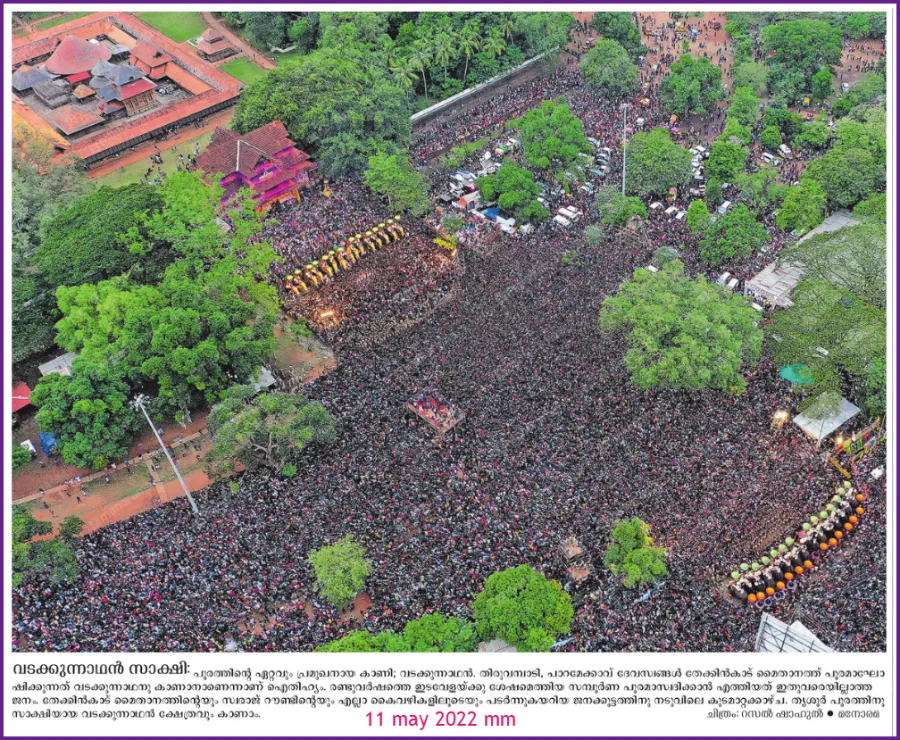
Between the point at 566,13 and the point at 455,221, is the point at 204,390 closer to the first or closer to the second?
the point at 455,221

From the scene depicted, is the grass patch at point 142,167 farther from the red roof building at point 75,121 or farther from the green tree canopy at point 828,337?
the green tree canopy at point 828,337

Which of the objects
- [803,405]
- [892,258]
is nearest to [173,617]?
[803,405]

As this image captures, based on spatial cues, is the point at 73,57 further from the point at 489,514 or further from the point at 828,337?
the point at 828,337

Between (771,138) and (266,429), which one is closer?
(266,429)

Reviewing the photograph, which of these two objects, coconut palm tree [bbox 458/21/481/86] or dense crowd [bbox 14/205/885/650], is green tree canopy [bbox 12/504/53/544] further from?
coconut palm tree [bbox 458/21/481/86]

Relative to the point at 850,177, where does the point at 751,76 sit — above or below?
below

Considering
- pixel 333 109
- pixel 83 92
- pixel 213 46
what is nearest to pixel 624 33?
pixel 333 109
